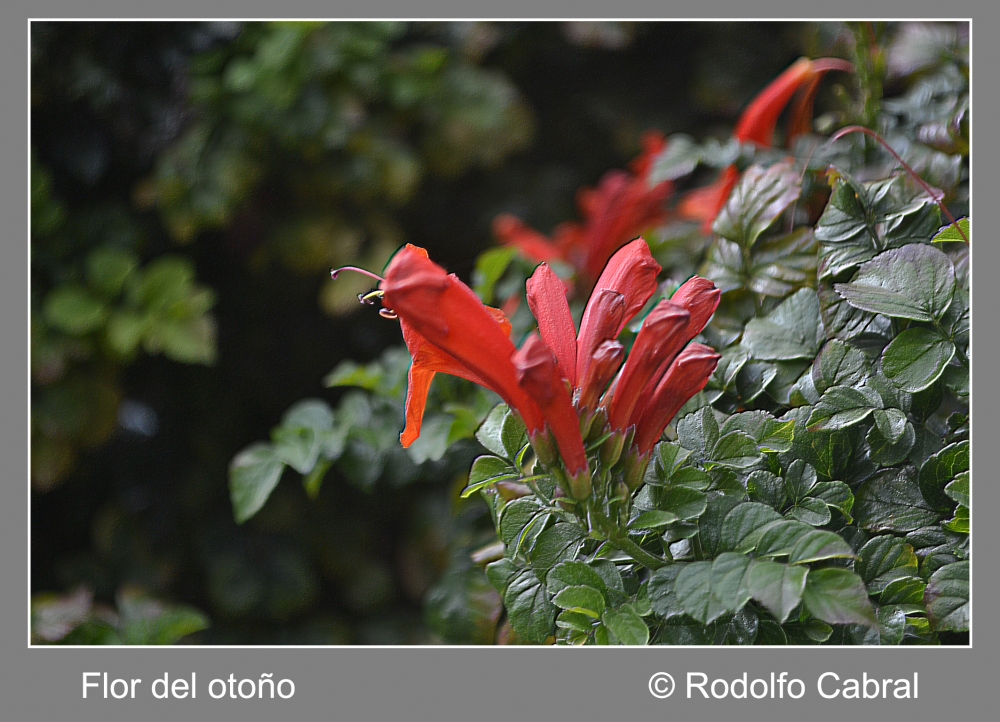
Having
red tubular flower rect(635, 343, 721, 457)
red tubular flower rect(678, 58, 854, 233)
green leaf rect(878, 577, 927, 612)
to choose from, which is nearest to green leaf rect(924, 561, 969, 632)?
green leaf rect(878, 577, 927, 612)

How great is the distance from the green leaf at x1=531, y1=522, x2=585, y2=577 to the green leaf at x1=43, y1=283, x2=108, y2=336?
2.83 feet

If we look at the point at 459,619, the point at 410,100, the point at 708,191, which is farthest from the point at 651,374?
the point at 410,100

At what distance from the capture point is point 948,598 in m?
0.55

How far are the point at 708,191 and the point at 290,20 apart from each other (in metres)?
0.72

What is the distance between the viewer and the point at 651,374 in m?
0.55

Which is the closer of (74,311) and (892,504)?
(892,504)

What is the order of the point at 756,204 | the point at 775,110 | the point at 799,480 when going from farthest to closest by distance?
the point at 775,110, the point at 756,204, the point at 799,480

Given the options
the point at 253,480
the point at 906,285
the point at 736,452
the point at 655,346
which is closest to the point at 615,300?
the point at 655,346

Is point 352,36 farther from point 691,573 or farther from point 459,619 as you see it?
point 691,573

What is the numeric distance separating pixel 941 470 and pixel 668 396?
0.23 meters

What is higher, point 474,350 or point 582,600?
point 474,350

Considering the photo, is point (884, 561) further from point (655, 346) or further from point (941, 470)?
point (655, 346)

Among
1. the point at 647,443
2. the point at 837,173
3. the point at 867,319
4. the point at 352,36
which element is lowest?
the point at 647,443

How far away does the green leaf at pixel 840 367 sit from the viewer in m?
0.61
